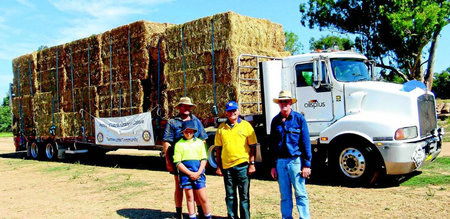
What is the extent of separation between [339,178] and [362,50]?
838 inches

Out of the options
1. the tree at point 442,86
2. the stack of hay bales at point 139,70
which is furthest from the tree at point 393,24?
the tree at point 442,86

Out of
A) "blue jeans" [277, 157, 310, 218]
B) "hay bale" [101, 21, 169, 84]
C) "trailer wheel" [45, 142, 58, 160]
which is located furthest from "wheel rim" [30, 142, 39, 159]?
"blue jeans" [277, 157, 310, 218]

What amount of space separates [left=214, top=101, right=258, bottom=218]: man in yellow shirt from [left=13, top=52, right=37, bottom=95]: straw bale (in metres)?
13.8

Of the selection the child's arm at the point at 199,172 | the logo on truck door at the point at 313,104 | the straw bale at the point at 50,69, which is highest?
the straw bale at the point at 50,69

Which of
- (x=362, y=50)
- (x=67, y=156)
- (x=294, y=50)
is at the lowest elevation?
(x=67, y=156)

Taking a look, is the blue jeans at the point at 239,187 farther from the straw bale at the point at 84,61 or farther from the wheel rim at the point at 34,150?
the wheel rim at the point at 34,150

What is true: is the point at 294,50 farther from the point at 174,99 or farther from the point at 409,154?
the point at 409,154

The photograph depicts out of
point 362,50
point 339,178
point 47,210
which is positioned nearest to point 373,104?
point 339,178

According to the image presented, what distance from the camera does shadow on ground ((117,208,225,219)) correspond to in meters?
6.75

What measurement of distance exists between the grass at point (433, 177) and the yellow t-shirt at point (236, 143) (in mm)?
4353

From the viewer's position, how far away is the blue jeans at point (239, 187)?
566 centimetres

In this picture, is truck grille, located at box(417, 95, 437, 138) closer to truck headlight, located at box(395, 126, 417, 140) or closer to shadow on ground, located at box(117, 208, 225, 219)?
truck headlight, located at box(395, 126, 417, 140)

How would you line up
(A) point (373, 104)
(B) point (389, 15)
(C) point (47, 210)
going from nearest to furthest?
1. (C) point (47, 210)
2. (A) point (373, 104)
3. (B) point (389, 15)

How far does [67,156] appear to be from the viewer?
18.6 meters
